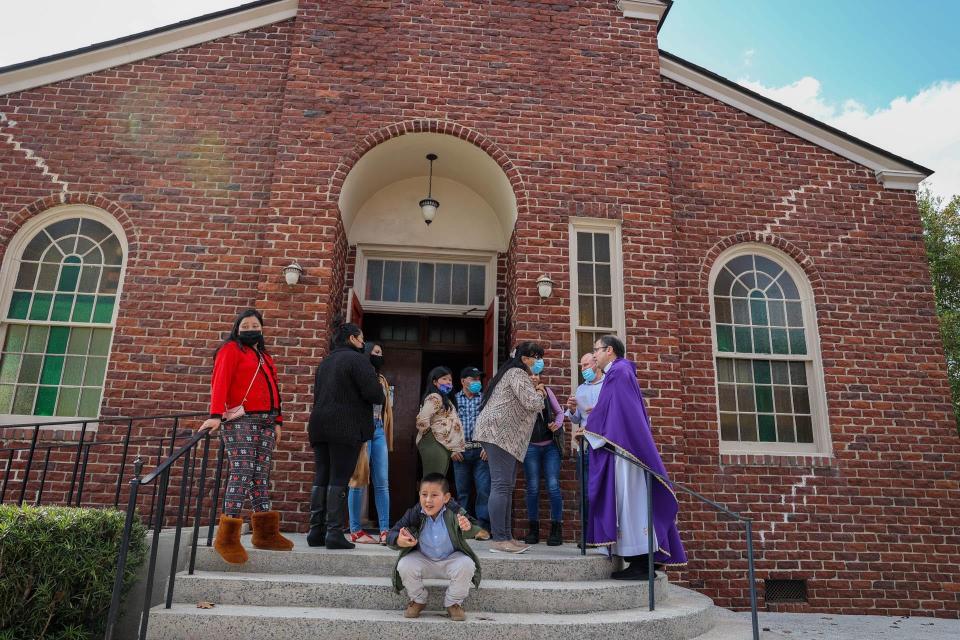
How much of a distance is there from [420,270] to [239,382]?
4062 millimetres

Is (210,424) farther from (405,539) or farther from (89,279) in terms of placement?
(89,279)

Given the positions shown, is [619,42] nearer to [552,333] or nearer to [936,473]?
[552,333]

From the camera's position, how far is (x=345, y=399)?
15.6 feet

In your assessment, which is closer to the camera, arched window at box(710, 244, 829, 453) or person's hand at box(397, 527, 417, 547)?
person's hand at box(397, 527, 417, 547)

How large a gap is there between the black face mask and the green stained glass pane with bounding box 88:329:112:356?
318 centimetres

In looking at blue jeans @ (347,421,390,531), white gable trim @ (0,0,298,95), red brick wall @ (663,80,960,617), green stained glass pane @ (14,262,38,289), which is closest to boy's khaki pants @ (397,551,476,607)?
blue jeans @ (347,421,390,531)

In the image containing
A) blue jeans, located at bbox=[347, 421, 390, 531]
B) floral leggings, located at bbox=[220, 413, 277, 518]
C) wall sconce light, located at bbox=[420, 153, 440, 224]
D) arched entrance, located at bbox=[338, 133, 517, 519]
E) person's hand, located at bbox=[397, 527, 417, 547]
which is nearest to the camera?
person's hand, located at bbox=[397, 527, 417, 547]

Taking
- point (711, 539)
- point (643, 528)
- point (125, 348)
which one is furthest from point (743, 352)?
point (125, 348)

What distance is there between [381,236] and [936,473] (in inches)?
276

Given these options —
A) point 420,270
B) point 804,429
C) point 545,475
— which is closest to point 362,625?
point 545,475

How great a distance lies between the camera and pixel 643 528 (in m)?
4.66

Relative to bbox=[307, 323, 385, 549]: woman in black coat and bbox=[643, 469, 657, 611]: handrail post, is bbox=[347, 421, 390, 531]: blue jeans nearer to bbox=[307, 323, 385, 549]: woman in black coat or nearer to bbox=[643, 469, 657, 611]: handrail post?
bbox=[307, 323, 385, 549]: woman in black coat

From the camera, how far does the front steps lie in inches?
149

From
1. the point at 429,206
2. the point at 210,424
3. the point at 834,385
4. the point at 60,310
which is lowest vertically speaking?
the point at 210,424
